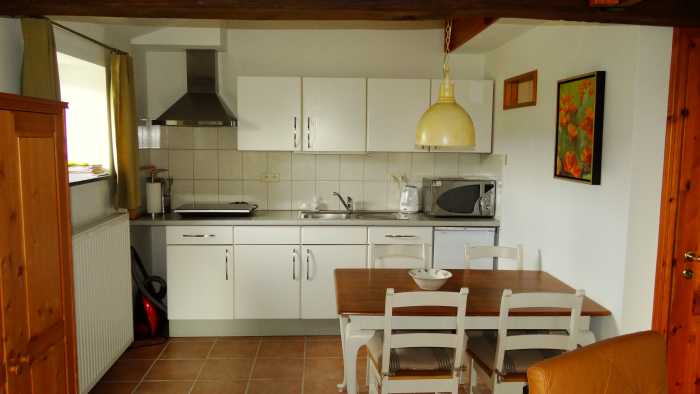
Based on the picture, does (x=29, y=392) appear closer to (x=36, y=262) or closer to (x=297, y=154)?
(x=36, y=262)

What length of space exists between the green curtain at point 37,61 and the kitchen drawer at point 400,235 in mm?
2381

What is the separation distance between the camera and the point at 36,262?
2.06m

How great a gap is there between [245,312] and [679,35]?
3314 mm

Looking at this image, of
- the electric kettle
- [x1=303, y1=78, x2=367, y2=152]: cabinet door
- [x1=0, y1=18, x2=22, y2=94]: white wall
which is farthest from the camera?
the electric kettle

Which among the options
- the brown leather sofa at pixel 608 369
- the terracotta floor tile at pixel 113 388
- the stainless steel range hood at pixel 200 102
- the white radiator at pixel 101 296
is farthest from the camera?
the stainless steel range hood at pixel 200 102

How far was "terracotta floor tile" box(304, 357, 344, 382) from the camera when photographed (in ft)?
11.9

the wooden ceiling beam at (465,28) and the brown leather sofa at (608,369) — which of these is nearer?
the brown leather sofa at (608,369)

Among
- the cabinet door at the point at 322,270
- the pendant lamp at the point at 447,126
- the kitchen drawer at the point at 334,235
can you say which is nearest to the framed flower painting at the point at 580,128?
the pendant lamp at the point at 447,126

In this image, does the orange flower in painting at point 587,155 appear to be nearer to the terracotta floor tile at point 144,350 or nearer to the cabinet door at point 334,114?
the cabinet door at point 334,114

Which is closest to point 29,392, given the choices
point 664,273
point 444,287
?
point 444,287

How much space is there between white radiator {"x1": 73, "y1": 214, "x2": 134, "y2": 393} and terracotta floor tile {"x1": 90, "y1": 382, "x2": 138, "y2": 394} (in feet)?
0.33

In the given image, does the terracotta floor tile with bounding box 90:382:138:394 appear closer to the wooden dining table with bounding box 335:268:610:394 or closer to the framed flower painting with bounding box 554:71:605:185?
→ the wooden dining table with bounding box 335:268:610:394

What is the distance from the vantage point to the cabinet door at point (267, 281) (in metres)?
4.24

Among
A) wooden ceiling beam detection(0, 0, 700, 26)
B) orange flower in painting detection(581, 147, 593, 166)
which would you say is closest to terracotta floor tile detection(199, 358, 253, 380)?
wooden ceiling beam detection(0, 0, 700, 26)
